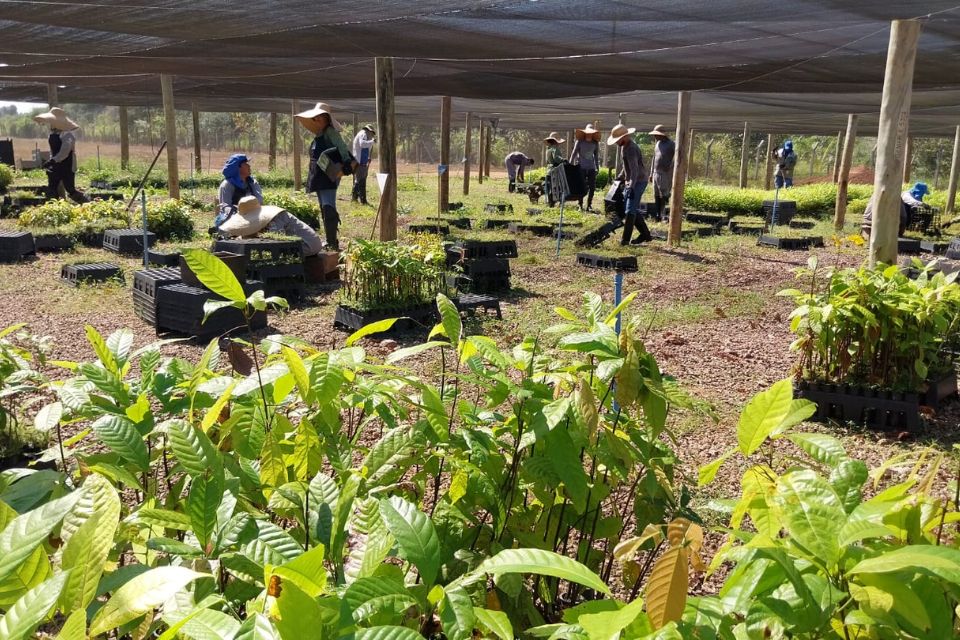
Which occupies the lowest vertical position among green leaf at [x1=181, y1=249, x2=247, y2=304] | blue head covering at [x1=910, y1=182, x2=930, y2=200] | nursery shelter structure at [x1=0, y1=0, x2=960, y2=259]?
blue head covering at [x1=910, y1=182, x2=930, y2=200]

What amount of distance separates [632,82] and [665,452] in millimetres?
8988

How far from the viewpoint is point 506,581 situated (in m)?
1.18

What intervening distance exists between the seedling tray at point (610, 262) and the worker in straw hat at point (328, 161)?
3.20 m

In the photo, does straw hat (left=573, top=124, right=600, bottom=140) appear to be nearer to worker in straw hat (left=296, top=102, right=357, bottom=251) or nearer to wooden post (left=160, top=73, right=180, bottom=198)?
worker in straw hat (left=296, top=102, right=357, bottom=251)

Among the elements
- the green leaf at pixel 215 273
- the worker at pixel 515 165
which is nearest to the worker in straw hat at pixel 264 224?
the green leaf at pixel 215 273

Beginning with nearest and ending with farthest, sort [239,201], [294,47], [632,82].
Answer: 1. [294,47]
2. [239,201]
3. [632,82]

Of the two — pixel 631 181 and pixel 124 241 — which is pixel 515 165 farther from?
pixel 124 241

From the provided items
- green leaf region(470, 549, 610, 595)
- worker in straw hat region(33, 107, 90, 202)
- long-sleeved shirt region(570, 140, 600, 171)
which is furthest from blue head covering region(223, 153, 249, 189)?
long-sleeved shirt region(570, 140, 600, 171)

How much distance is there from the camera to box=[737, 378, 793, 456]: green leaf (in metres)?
1.16

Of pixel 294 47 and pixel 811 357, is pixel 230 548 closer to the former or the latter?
pixel 811 357

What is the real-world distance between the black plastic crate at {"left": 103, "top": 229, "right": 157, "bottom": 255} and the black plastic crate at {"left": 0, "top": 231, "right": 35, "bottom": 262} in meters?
0.90

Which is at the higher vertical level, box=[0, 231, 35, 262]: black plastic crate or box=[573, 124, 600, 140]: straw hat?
box=[573, 124, 600, 140]: straw hat

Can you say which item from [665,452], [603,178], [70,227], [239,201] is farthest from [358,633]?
[603,178]

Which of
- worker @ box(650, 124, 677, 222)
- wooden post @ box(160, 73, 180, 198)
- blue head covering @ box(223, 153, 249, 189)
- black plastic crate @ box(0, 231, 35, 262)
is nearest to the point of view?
blue head covering @ box(223, 153, 249, 189)
